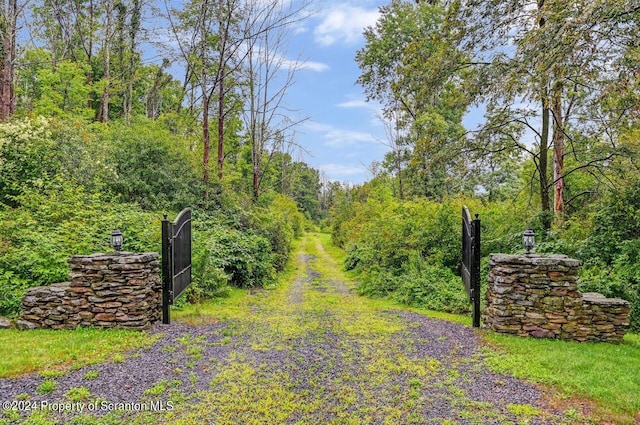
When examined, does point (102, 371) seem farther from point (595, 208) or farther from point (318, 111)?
point (318, 111)

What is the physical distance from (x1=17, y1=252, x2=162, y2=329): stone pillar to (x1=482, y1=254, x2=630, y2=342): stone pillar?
498 centimetres

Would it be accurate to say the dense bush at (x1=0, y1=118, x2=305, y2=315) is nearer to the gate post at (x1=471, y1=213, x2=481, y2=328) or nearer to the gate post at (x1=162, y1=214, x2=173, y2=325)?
the gate post at (x1=162, y1=214, x2=173, y2=325)

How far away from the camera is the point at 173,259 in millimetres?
5766

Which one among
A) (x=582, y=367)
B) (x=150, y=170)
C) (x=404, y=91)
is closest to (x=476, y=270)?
(x=582, y=367)

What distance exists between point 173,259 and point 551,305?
5323 mm

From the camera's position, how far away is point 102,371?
377 cm

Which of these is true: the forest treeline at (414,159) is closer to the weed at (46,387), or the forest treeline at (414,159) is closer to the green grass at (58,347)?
the green grass at (58,347)

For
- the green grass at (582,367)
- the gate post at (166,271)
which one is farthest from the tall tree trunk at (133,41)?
the green grass at (582,367)

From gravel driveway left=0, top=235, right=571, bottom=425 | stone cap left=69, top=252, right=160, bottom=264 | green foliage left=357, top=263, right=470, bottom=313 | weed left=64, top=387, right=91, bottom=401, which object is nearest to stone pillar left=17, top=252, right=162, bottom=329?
stone cap left=69, top=252, right=160, bottom=264

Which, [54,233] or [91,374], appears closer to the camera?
[91,374]

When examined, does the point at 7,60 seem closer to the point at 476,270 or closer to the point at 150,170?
the point at 150,170

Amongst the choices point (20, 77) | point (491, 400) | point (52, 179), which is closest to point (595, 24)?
point (491, 400)

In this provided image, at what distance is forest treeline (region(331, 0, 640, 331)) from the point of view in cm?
447

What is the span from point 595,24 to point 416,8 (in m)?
18.2
